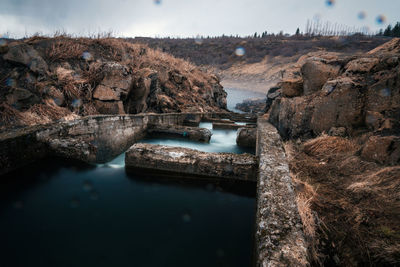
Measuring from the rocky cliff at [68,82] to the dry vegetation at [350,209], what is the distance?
236 inches

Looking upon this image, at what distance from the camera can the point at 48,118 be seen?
17.2 ft

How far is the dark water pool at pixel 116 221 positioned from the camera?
2.03m

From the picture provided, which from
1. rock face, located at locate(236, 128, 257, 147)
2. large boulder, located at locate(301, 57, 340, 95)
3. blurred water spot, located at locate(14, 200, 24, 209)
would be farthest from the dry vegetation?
blurred water spot, located at locate(14, 200, 24, 209)

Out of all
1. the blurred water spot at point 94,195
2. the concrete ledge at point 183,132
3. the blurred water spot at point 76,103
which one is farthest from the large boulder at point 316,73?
the blurred water spot at point 76,103

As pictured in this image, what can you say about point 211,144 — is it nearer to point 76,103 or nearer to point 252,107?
point 76,103

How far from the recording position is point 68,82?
6625mm

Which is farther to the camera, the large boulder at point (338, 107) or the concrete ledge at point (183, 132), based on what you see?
the concrete ledge at point (183, 132)

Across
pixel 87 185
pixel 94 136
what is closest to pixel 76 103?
pixel 94 136

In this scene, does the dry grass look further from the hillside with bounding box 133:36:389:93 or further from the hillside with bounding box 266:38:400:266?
the hillside with bounding box 133:36:389:93

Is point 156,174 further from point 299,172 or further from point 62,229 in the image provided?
point 299,172

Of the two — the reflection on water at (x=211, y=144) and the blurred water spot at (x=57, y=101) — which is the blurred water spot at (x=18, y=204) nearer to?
the reflection on water at (x=211, y=144)

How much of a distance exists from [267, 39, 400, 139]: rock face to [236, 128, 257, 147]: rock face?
3.79 feet

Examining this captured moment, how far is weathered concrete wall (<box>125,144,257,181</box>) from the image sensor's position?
348 centimetres

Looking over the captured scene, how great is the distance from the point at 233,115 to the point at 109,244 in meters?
10.4
